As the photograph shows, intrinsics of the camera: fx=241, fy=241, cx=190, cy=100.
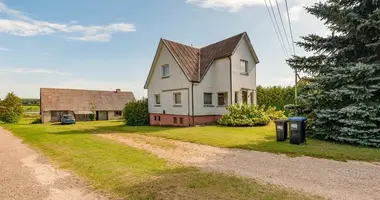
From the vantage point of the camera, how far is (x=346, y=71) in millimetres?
10156

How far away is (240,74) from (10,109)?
40326 millimetres

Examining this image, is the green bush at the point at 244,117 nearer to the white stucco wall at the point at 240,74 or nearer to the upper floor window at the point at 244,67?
the white stucco wall at the point at 240,74

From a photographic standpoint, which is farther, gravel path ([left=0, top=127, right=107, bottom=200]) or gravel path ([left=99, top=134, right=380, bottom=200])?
gravel path ([left=99, top=134, right=380, bottom=200])

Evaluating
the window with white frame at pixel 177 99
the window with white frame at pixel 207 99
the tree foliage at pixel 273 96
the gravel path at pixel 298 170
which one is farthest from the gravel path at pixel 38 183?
the tree foliage at pixel 273 96

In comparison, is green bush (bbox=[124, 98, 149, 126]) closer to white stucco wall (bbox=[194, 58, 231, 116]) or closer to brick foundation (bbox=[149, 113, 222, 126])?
brick foundation (bbox=[149, 113, 222, 126])

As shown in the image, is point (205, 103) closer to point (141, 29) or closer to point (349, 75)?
point (141, 29)

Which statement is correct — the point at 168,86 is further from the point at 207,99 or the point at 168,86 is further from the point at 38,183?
the point at 38,183

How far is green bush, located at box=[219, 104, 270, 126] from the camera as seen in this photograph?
17875 mm

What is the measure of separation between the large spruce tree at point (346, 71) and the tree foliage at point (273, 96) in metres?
13.3

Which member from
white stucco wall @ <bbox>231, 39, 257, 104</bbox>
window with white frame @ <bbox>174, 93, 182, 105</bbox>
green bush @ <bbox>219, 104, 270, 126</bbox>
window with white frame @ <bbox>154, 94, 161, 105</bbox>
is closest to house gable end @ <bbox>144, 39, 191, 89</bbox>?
window with white frame @ <bbox>154, 94, 161, 105</bbox>

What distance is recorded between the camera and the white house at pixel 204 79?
20.2 meters

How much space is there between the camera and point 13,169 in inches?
277

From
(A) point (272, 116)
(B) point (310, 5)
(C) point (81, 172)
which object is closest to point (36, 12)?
(C) point (81, 172)

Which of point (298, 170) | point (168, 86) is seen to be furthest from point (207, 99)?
point (298, 170)
